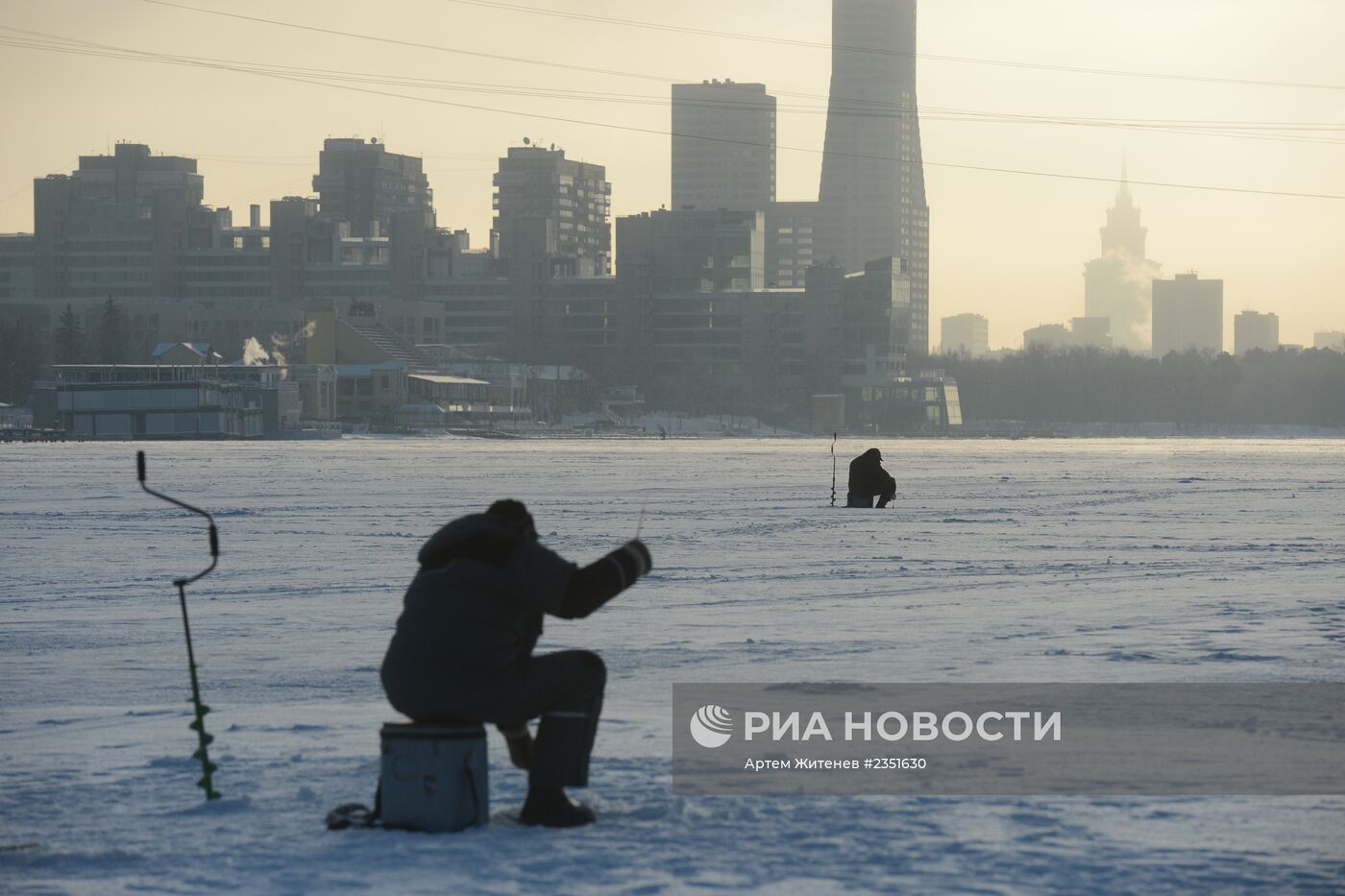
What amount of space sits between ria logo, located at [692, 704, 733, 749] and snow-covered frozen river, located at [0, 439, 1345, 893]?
0.29 m

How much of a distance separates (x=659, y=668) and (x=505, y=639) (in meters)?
5.08

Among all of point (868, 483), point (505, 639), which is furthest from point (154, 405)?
point (505, 639)

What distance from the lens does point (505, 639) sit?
7.12 m

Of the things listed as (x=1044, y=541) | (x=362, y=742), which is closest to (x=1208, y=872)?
(x=362, y=742)

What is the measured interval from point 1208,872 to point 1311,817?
46.1 inches

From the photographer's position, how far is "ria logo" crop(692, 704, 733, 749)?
Result: 9.38m

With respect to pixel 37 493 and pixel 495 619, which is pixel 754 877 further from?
pixel 37 493

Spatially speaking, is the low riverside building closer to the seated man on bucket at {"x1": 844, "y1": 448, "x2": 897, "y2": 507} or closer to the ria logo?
the seated man on bucket at {"x1": 844, "y1": 448, "x2": 897, "y2": 507}

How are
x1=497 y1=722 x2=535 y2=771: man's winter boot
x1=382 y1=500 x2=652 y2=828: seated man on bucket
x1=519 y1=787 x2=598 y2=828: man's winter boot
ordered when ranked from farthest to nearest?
x1=497 y1=722 x2=535 y2=771: man's winter boot, x1=519 y1=787 x2=598 y2=828: man's winter boot, x1=382 y1=500 x2=652 y2=828: seated man on bucket

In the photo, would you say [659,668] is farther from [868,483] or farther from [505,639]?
[868,483]

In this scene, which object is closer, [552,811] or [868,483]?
[552,811]

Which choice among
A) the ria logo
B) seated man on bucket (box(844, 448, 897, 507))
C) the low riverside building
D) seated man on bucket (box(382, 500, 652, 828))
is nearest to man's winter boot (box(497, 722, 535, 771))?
seated man on bucket (box(382, 500, 652, 828))

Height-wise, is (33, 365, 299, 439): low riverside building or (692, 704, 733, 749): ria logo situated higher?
(33, 365, 299, 439): low riverside building

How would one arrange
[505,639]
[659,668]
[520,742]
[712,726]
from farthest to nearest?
[659,668] → [712,726] → [520,742] → [505,639]
